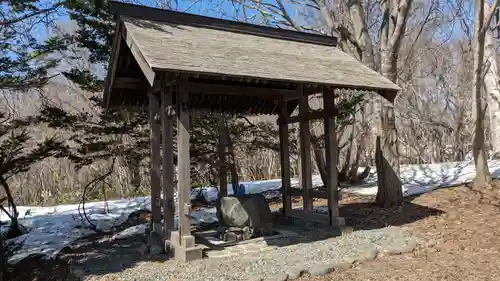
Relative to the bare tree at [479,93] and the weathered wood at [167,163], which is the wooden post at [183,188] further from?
the bare tree at [479,93]

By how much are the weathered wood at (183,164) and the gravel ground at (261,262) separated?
0.52 meters

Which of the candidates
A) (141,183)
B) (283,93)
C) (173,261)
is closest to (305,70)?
(283,93)

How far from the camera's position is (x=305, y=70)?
6.05m

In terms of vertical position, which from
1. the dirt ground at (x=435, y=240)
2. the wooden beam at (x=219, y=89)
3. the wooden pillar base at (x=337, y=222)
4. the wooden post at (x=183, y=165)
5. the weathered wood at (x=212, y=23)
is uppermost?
the weathered wood at (x=212, y=23)

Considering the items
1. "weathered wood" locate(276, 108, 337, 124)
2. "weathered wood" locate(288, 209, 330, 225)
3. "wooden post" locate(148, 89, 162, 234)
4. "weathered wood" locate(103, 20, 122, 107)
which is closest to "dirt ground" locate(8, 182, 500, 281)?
"weathered wood" locate(288, 209, 330, 225)

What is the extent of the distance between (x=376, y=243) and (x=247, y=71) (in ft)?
9.51

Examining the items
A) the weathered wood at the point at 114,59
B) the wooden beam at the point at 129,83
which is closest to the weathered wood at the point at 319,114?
the wooden beam at the point at 129,83

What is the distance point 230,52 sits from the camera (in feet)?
19.6

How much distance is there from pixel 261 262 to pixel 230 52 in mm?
2973

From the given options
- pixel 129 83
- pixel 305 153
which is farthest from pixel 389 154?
pixel 129 83

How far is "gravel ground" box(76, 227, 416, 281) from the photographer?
4.56 meters

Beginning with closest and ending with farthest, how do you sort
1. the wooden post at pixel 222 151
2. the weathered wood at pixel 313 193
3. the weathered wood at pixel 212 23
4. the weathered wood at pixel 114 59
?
the weathered wood at pixel 114 59
the weathered wood at pixel 212 23
the weathered wood at pixel 313 193
the wooden post at pixel 222 151

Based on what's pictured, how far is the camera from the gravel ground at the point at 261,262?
179 inches

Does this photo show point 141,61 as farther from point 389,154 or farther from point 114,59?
point 389,154
